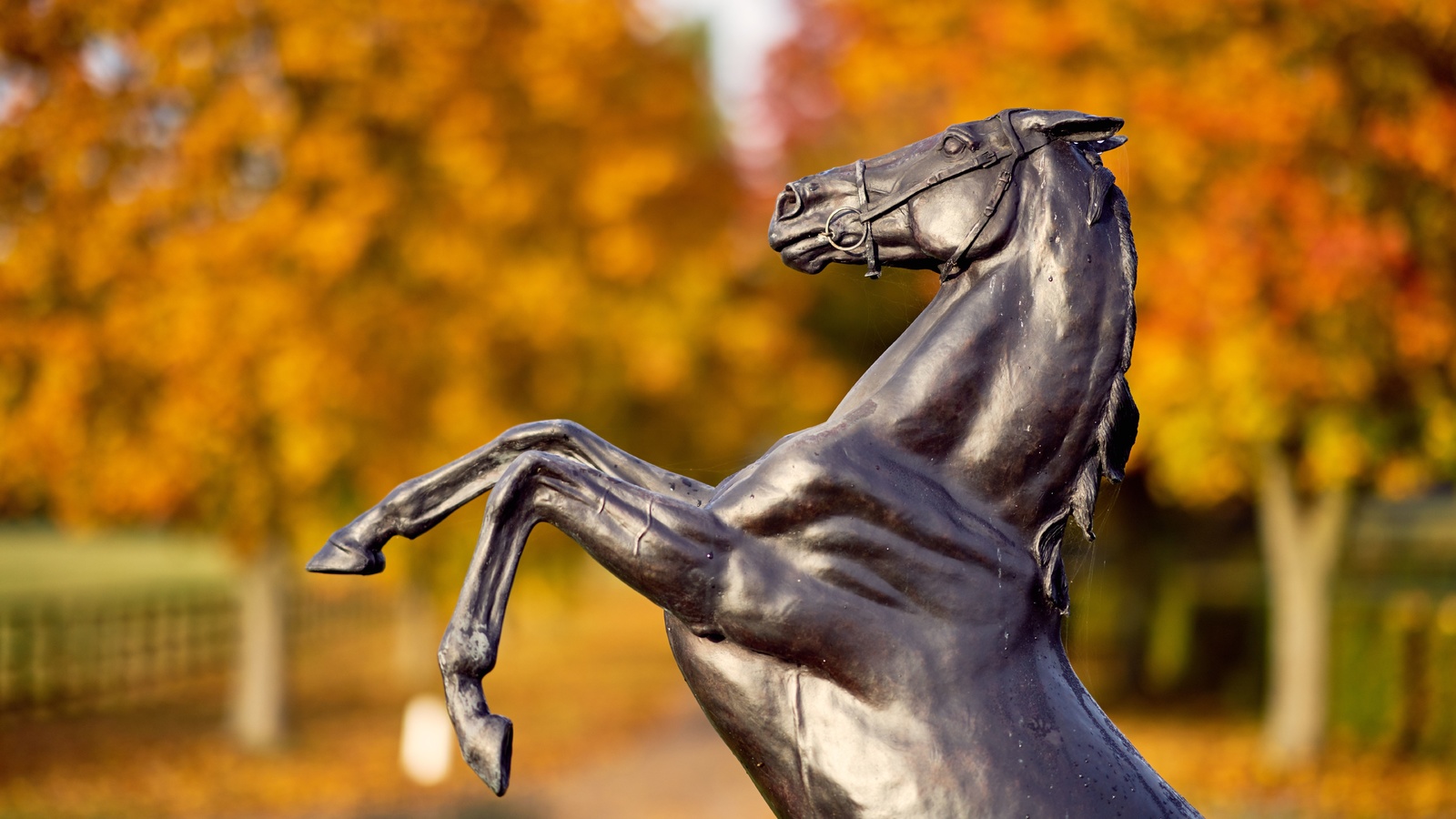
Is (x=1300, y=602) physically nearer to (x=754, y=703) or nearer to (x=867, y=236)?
(x=867, y=236)

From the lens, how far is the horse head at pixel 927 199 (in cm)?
291

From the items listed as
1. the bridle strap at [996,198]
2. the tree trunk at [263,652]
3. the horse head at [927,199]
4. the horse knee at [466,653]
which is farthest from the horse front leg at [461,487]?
the tree trunk at [263,652]

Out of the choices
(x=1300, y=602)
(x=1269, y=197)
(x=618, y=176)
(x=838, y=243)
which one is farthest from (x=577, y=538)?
(x=1300, y=602)

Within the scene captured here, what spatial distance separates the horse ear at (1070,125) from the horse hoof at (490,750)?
5.48 feet

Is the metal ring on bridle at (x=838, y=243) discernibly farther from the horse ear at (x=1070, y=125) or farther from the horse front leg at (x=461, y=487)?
the horse front leg at (x=461, y=487)

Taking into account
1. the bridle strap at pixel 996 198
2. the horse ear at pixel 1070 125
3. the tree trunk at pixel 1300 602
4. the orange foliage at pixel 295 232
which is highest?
the orange foliage at pixel 295 232

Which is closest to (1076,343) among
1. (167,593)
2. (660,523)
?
(660,523)

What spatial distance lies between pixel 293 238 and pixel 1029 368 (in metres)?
9.67

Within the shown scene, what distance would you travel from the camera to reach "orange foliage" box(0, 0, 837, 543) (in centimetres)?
1091

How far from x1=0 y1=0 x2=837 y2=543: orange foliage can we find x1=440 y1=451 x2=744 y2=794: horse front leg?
8.91 metres

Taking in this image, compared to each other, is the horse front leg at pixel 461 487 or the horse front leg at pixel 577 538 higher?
the horse front leg at pixel 461 487

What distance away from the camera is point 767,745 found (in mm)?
2750

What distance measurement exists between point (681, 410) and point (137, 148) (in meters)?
8.88

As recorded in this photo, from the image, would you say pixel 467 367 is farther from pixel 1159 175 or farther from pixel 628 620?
pixel 628 620
